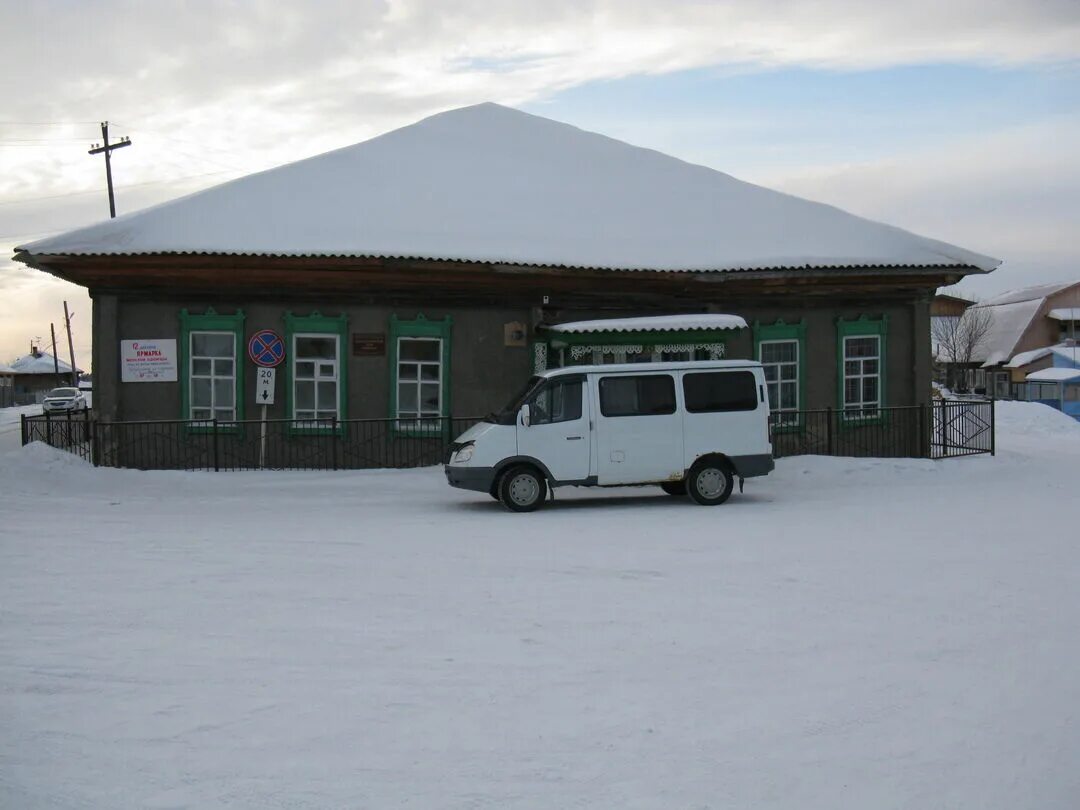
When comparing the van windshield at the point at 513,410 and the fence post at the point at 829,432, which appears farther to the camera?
the fence post at the point at 829,432

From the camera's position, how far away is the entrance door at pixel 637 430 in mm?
14102

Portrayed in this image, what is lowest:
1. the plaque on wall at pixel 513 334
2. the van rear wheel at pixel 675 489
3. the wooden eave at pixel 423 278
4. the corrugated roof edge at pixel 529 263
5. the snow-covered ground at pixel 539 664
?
the snow-covered ground at pixel 539 664

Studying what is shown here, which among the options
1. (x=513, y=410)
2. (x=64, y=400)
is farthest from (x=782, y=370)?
(x=64, y=400)

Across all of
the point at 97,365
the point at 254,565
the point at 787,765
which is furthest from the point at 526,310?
the point at 787,765

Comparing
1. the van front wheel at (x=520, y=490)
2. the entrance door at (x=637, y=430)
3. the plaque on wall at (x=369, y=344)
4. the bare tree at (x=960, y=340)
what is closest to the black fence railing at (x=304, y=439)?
the plaque on wall at (x=369, y=344)

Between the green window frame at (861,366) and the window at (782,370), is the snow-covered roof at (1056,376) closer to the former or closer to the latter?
the green window frame at (861,366)

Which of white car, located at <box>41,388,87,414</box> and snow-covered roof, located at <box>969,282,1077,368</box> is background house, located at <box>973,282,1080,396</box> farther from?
white car, located at <box>41,388,87,414</box>

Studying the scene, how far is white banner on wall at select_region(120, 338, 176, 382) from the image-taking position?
18375mm

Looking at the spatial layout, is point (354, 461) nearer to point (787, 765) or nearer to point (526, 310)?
point (526, 310)

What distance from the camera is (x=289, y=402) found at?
18.9 m

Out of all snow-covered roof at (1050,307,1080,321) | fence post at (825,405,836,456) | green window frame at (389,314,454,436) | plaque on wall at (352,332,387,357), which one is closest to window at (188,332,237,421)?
plaque on wall at (352,332,387,357)

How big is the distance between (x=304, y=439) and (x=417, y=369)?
7.94 feet

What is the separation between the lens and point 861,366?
21.3 meters

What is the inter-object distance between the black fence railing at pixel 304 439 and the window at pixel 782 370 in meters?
0.55
